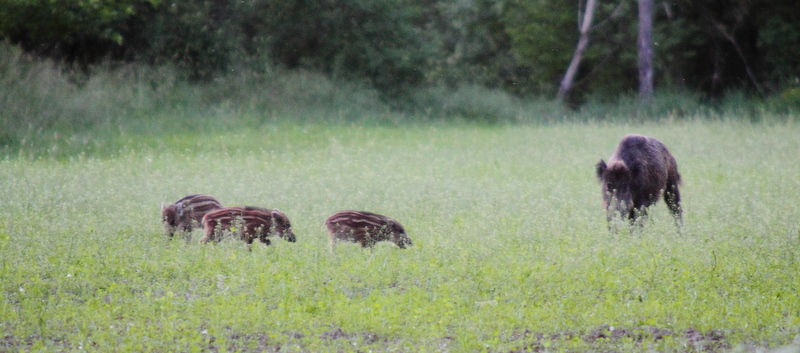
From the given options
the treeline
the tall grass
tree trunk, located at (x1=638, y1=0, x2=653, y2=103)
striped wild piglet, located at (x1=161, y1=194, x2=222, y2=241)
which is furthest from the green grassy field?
tree trunk, located at (x1=638, y1=0, x2=653, y2=103)

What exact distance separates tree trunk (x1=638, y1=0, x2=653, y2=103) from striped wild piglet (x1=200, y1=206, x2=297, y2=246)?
22.7 meters

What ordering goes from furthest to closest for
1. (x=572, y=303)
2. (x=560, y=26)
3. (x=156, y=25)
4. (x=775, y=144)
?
1. (x=560, y=26)
2. (x=156, y=25)
3. (x=775, y=144)
4. (x=572, y=303)

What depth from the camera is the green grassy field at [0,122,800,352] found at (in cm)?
581

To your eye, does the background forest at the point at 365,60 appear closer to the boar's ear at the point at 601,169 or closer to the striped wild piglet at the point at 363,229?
the striped wild piglet at the point at 363,229

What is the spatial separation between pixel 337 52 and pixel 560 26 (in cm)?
1225

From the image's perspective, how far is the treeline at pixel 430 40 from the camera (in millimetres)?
23172

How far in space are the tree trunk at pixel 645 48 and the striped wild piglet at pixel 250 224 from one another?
2269cm

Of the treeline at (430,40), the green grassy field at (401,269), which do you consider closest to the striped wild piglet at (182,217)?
the green grassy field at (401,269)

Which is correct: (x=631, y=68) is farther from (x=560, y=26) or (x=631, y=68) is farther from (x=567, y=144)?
(x=567, y=144)

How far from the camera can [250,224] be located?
27.5 feet

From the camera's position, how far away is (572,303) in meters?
A: 6.51

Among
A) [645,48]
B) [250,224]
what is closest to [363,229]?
[250,224]

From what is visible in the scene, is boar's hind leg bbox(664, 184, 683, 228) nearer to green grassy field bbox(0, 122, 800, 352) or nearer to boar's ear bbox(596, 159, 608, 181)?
green grassy field bbox(0, 122, 800, 352)

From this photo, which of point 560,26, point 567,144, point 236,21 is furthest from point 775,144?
point 560,26
